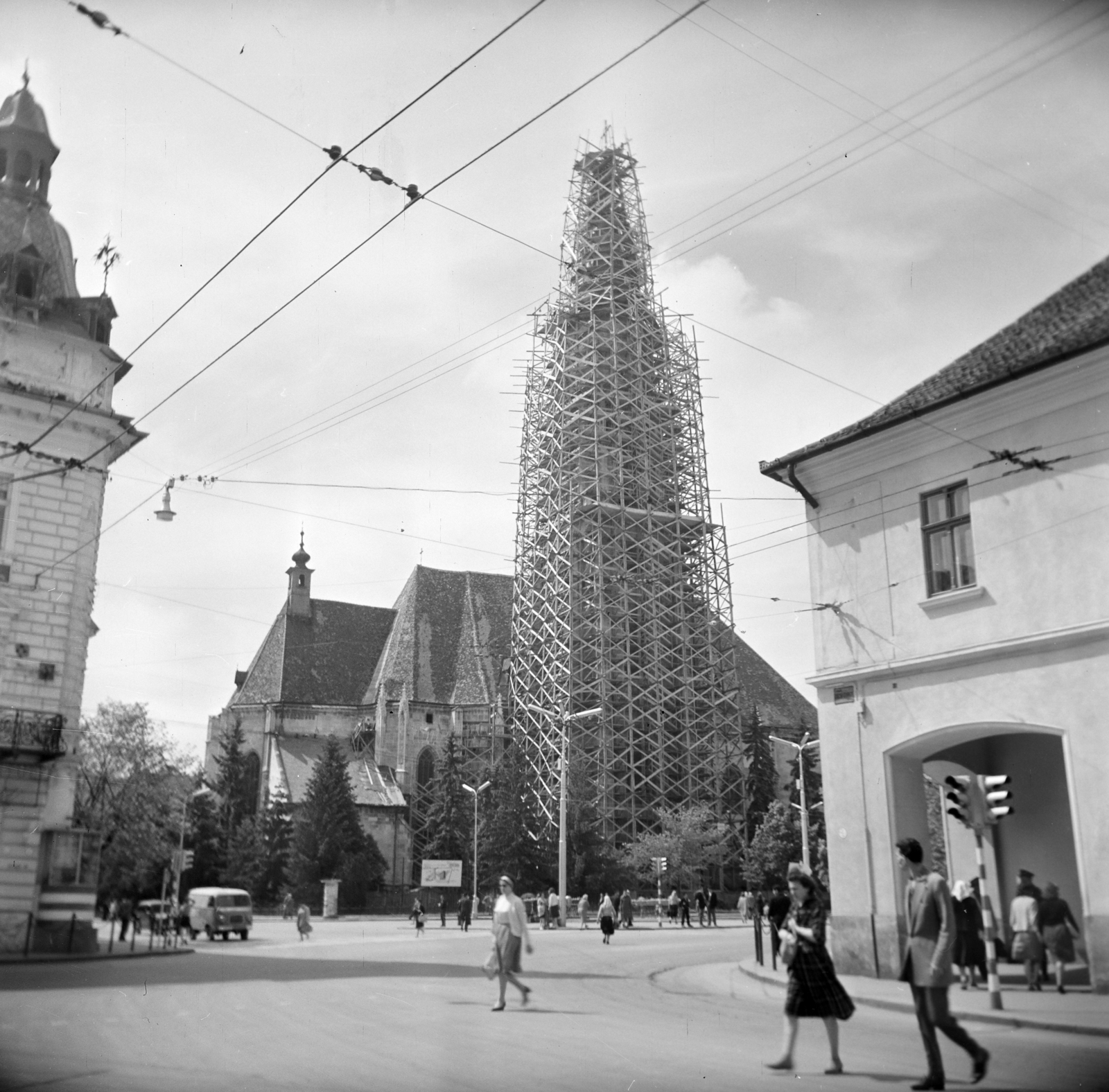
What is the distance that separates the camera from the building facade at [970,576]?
834cm

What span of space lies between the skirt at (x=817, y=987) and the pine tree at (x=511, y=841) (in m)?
38.1

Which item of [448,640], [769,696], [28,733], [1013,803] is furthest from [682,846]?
[28,733]

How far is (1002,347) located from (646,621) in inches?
1651

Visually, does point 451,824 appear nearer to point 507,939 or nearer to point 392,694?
point 392,694

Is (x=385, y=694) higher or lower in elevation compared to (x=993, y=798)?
higher

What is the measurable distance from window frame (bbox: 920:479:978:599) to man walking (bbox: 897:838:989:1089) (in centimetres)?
323

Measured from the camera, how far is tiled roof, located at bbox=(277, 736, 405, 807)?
55.9 metres

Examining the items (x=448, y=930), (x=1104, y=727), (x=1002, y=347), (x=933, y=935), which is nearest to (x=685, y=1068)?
(x=933, y=935)

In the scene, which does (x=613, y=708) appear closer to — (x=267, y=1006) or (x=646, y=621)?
(x=646, y=621)

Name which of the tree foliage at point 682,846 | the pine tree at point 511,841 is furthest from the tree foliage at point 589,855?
the pine tree at point 511,841

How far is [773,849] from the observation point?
45.8 meters

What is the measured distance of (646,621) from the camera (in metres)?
50.3

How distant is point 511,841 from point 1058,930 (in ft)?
118

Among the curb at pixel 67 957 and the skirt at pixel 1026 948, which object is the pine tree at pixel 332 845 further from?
the skirt at pixel 1026 948
